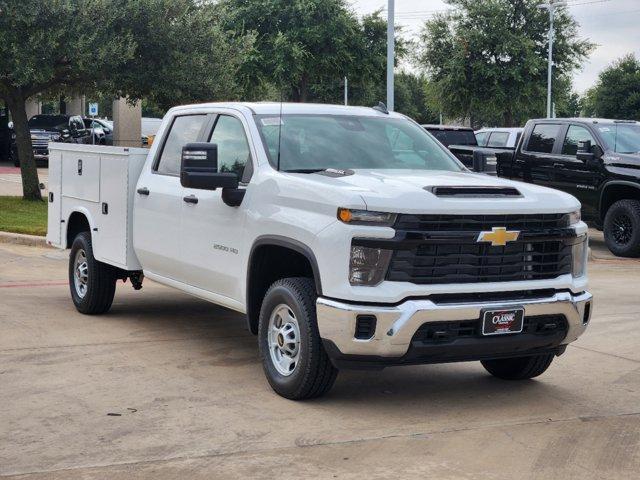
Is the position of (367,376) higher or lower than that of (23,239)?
lower

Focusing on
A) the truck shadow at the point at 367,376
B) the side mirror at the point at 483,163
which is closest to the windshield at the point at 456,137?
the truck shadow at the point at 367,376

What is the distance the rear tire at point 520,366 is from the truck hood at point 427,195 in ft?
3.67

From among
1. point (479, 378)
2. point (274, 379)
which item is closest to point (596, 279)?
point (479, 378)

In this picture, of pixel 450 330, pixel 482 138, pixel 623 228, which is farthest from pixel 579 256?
pixel 482 138

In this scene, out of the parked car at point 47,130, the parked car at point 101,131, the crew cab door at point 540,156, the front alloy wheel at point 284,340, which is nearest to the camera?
the front alloy wheel at point 284,340

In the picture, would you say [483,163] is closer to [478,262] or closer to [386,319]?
[478,262]

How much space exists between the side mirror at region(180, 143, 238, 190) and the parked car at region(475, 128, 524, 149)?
16.7 m

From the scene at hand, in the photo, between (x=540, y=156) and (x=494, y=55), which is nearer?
(x=540, y=156)

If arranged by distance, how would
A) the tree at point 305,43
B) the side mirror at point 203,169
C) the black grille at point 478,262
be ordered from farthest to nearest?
1. the tree at point 305,43
2. the side mirror at point 203,169
3. the black grille at point 478,262

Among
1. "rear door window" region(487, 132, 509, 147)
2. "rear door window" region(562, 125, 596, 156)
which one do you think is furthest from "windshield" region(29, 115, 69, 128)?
"rear door window" region(562, 125, 596, 156)

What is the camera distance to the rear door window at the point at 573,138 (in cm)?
1689

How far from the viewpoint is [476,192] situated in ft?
21.4

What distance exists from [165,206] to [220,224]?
91cm

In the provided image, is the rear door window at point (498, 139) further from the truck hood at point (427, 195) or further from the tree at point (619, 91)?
the tree at point (619, 91)
